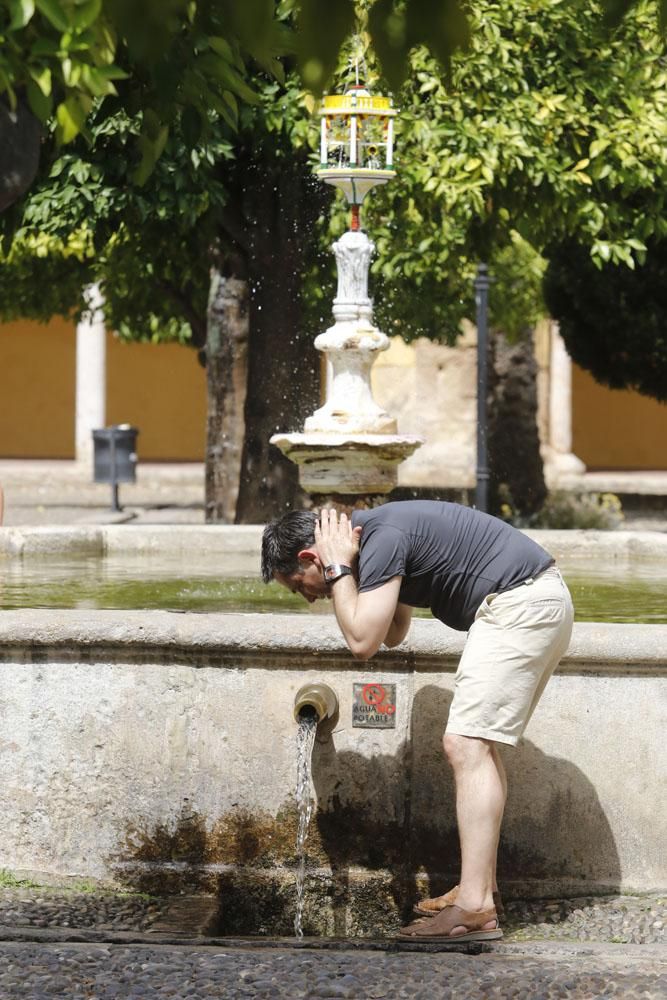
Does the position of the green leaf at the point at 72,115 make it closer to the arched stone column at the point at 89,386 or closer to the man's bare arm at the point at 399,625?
the man's bare arm at the point at 399,625

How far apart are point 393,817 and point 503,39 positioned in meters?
7.09

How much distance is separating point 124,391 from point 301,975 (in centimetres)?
2599

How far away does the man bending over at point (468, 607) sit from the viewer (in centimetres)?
452

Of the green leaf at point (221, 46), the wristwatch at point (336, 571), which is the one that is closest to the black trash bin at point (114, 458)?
the wristwatch at point (336, 571)

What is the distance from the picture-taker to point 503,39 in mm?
10930

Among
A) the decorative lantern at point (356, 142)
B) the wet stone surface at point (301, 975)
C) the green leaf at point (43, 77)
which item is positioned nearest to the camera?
the green leaf at point (43, 77)

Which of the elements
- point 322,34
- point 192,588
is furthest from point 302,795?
point 322,34

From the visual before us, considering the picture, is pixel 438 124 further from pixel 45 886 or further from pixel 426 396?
pixel 426 396

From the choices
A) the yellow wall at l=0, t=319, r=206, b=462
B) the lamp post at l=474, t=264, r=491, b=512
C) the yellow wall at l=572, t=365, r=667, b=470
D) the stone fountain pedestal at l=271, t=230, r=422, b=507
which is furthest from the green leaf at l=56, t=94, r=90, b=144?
the yellow wall at l=572, t=365, r=667, b=470

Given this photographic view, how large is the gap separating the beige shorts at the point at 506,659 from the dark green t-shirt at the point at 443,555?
2.3 inches

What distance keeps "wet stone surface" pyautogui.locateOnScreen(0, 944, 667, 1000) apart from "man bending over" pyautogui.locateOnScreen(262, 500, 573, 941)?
359mm

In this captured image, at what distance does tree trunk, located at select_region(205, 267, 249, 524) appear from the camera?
13.6 metres

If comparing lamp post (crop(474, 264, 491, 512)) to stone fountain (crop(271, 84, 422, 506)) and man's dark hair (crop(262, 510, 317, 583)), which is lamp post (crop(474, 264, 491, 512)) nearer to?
stone fountain (crop(271, 84, 422, 506))

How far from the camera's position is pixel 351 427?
23.4 feet
